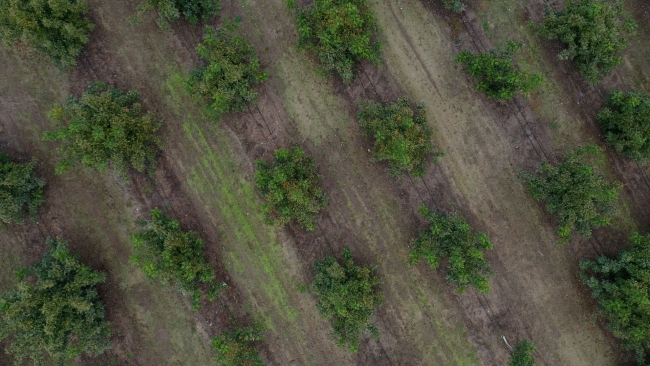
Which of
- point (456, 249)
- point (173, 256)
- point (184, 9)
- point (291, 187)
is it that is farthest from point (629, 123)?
point (173, 256)

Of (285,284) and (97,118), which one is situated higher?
(97,118)

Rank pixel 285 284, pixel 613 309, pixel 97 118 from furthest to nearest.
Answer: pixel 285 284 → pixel 613 309 → pixel 97 118

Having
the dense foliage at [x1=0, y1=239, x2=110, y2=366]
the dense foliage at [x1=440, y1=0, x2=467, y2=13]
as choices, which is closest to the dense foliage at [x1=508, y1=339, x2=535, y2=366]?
the dense foliage at [x1=440, y1=0, x2=467, y2=13]

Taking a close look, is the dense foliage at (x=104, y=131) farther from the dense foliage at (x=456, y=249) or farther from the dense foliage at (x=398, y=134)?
the dense foliage at (x=456, y=249)

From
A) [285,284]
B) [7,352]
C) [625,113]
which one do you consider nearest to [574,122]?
[625,113]

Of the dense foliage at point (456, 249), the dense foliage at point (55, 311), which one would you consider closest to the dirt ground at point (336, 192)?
the dense foliage at point (456, 249)

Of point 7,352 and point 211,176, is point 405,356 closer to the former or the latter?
point 211,176

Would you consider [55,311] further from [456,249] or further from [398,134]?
[456,249]
